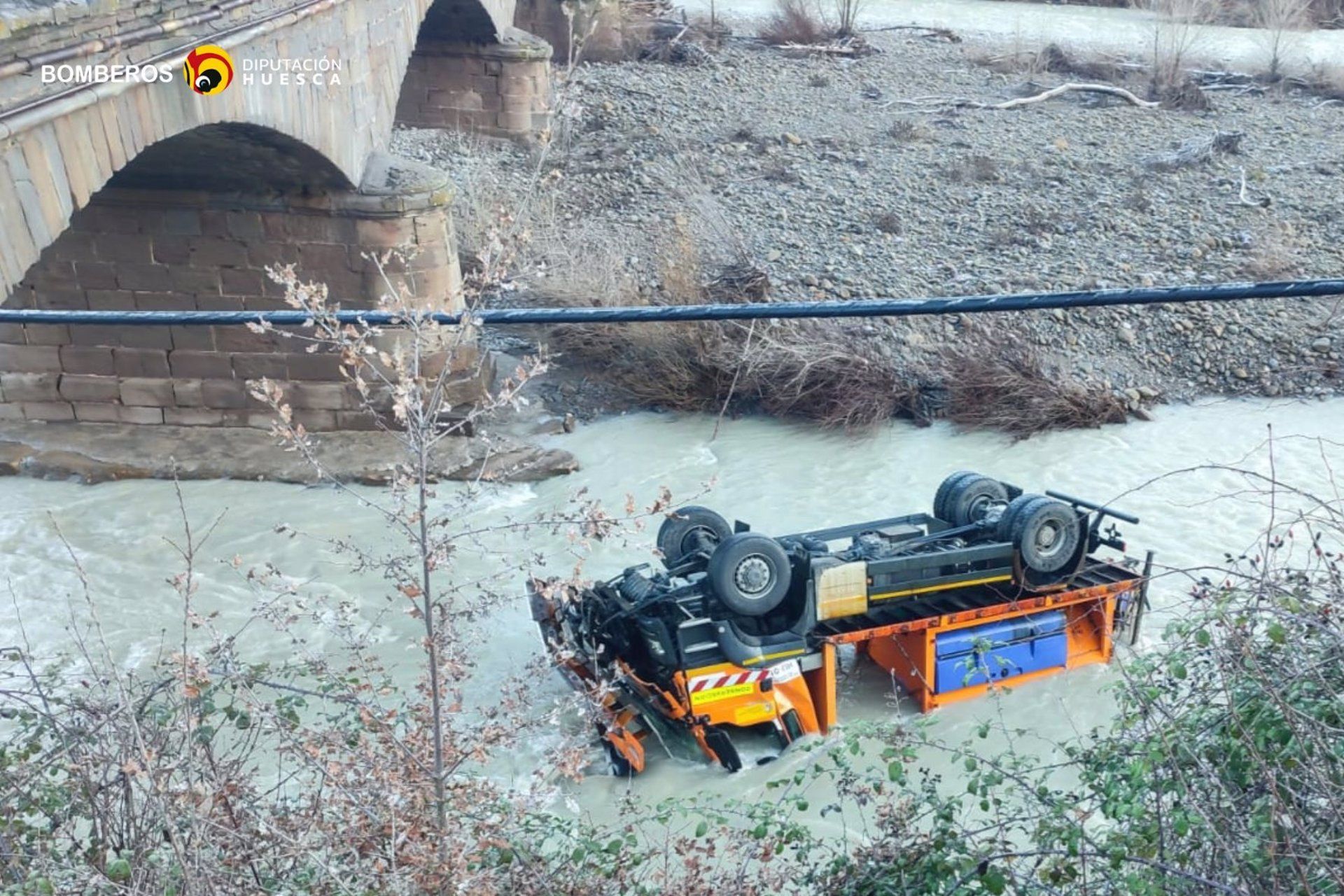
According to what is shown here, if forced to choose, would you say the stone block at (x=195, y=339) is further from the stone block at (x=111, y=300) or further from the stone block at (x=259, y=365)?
the stone block at (x=111, y=300)

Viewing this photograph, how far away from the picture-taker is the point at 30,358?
12820 mm

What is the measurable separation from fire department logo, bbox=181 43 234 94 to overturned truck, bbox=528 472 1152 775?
→ 382 centimetres

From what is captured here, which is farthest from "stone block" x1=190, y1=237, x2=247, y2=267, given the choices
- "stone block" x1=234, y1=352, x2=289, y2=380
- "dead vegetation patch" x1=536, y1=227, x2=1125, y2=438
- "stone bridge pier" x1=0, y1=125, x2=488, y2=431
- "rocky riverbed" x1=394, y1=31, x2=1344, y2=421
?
"dead vegetation patch" x1=536, y1=227, x2=1125, y2=438

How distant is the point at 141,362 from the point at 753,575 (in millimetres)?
8114

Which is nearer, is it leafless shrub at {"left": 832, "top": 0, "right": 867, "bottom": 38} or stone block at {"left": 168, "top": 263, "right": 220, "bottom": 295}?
stone block at {"left": 168, "top": 263, "right": 220, "bottom": 295}

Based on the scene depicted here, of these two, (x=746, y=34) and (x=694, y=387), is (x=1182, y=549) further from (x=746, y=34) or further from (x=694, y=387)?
(x=746, y=34)

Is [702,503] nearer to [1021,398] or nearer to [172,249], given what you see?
[1021,398]

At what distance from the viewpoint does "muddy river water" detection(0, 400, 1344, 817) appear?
9.34 m

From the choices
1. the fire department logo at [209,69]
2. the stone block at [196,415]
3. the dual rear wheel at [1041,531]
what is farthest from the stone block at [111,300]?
the dual rear wheel at [1041,531]

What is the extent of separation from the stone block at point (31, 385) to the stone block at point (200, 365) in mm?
1254

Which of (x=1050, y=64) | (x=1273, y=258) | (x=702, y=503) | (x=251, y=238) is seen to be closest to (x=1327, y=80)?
(x=1050, y=64)

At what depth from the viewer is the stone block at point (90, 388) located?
12.8 metres

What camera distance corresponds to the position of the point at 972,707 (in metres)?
8.32

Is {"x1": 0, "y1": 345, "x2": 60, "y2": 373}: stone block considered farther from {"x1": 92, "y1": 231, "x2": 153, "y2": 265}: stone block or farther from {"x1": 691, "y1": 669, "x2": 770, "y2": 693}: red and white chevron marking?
{"x1": 691, "y1": 669, "x2": 770, "y2": 693}: red and white chevron marking
